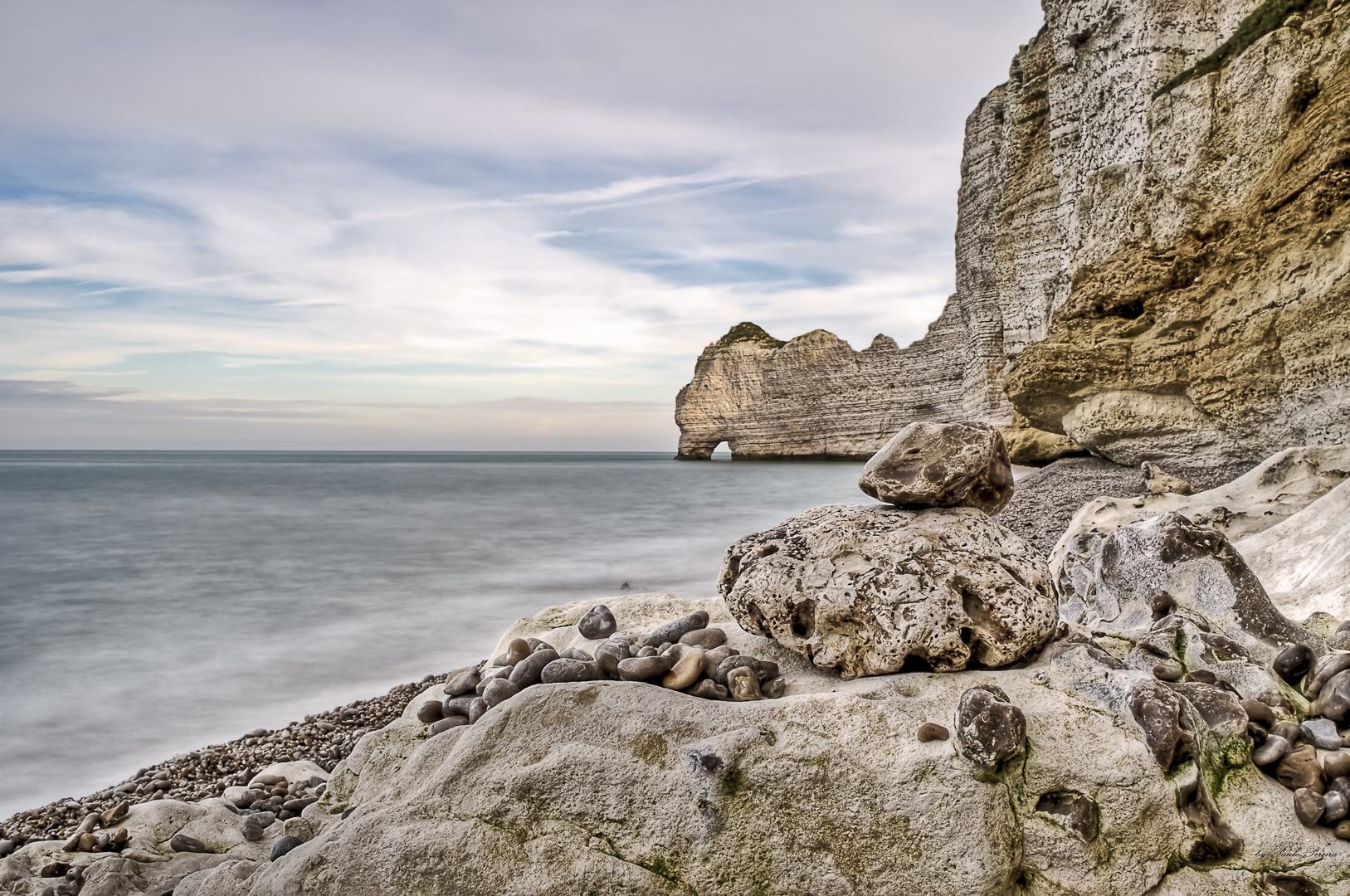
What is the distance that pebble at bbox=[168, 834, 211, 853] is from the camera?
9.93ft

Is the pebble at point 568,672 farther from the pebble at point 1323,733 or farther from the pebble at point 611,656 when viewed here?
the pebble at point 1323,733

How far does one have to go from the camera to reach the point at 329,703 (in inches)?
223

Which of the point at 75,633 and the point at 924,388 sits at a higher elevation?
the point at 924,388

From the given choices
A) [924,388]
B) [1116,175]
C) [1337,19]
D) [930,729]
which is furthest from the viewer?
[924,388]

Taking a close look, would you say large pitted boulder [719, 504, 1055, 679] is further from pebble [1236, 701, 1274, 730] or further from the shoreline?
the shoreline

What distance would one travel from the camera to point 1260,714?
100 inches

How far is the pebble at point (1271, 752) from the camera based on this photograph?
7.72ft

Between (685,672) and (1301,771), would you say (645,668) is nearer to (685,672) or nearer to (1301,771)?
(685,672)

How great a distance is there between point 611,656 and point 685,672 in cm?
36

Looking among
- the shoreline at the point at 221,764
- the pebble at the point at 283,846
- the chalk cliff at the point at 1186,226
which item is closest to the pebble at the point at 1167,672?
the pebble at the point at 283,846

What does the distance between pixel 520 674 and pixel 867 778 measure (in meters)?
1.37

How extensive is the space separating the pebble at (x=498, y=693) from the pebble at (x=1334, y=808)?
8.11 feet

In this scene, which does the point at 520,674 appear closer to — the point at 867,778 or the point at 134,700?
the point at 867,778

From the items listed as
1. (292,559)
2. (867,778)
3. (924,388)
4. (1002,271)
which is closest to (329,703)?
(867,778)
